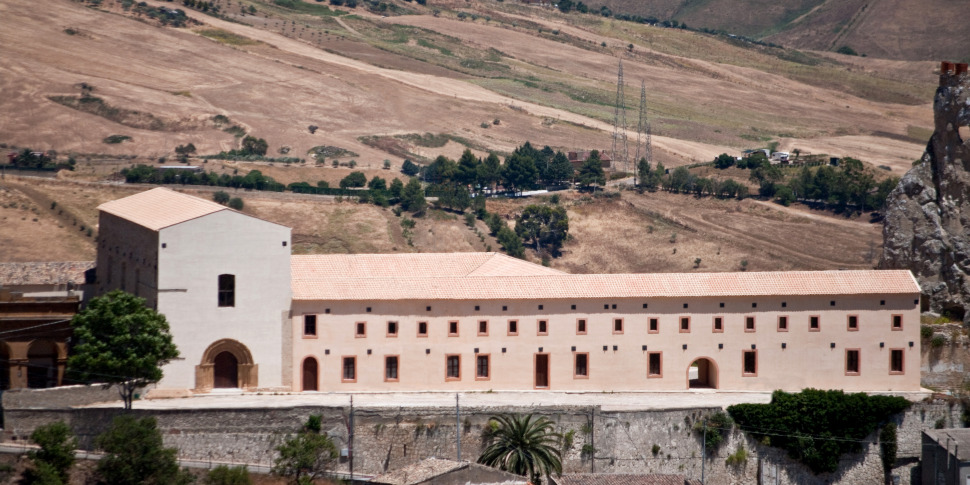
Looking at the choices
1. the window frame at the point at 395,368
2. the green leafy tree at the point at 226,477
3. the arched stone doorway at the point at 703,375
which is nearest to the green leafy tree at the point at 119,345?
the green leafy tree at the point at 226,477

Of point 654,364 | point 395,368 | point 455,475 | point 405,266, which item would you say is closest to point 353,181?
point 405,266

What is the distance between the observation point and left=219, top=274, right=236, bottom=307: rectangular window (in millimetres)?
66125

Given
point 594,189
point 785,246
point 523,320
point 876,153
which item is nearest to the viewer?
point 523,320

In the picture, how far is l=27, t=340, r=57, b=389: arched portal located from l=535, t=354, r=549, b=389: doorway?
23043 mm

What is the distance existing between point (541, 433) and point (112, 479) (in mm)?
17951

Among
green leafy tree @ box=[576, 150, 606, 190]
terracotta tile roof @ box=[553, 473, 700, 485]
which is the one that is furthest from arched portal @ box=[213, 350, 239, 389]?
green leafy tree @ box=[576, 150, 606, 190]

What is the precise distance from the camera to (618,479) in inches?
2384

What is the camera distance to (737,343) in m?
69.8

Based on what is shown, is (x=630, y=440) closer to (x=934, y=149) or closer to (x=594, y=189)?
(x=934, y=149)

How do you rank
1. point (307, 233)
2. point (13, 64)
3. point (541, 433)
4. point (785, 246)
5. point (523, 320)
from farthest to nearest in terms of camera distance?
1. point (13, 64)
2. point (785, 246)
3. point (307, 233)
4. point (523, 320)
5. point (541, 433)

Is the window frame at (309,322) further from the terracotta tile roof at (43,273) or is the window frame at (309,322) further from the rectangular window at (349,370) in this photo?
the terracotta tile roof at (43,273)

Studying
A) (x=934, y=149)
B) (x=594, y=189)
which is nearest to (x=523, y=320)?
(x=934, y=149)

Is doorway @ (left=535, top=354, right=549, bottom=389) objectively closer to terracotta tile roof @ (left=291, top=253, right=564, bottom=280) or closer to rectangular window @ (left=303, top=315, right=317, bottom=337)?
terracotta tile roof @ (left=291, top=253, right=564, bottom=280)

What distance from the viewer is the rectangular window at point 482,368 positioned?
68.6 metres
